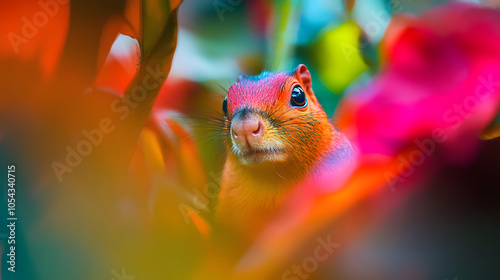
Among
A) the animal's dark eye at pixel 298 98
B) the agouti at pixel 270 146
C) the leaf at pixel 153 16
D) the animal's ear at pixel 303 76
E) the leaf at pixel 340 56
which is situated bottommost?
the agouti at pixel 270 146

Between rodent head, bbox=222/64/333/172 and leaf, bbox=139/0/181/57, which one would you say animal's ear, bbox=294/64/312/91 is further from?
leaf, bbox=139/0/181/57

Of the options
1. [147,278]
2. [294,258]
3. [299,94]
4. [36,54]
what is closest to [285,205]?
[294,258]

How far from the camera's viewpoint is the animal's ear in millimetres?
947

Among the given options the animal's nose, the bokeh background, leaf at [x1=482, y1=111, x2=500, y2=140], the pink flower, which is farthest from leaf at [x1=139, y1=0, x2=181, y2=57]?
leaf at [x1=482, y1=111, x2=500, y2=140]

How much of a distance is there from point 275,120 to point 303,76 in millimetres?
167

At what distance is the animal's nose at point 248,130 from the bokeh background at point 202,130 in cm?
19

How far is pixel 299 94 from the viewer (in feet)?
3.01

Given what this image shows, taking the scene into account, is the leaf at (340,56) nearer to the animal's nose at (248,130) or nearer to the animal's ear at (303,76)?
the animal's ear at (303,76)

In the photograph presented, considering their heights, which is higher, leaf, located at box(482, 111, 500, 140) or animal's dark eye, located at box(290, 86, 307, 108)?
animal's dark eye, located at box(290, 86, 307, 108)

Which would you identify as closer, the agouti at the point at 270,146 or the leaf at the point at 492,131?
the agouti at the point at 270,146

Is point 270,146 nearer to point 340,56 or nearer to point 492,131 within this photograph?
point 340,56

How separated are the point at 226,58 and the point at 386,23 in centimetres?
47

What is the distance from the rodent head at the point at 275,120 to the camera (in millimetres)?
854

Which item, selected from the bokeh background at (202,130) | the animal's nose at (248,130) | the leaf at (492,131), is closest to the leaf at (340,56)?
the bokeh background at (202,130)
